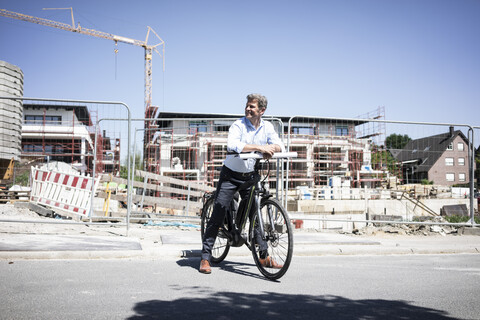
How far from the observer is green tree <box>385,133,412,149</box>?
9152mm

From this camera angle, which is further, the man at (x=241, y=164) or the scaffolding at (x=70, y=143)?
the scaffolding at (x=70, y=143)

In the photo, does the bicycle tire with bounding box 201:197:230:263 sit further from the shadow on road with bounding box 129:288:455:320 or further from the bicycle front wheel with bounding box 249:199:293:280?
the shadow on road with bounding box 129:288:455:320

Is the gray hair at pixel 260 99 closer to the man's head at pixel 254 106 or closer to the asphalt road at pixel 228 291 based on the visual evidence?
the man's head at pixel 254 106

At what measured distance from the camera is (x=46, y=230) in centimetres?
751

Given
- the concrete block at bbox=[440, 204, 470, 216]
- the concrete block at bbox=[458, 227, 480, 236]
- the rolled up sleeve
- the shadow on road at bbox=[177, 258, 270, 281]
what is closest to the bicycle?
the rolled up sleeve

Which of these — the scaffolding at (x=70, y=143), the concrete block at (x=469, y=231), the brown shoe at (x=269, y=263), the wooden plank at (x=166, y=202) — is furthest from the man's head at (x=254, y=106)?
the concrete block at (x=469, y=231)

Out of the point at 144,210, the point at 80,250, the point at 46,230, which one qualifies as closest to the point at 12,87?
the point at 144,210

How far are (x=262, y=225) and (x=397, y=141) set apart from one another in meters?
6.01

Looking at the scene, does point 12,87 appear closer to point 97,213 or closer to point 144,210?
point 97,213

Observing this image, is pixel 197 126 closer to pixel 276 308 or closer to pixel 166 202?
pixel 166 202

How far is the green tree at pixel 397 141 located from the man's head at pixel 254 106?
16.5ft

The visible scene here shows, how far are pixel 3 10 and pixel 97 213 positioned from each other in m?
78.4

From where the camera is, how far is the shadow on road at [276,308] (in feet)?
9.98

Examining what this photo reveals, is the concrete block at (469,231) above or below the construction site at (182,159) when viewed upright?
below
